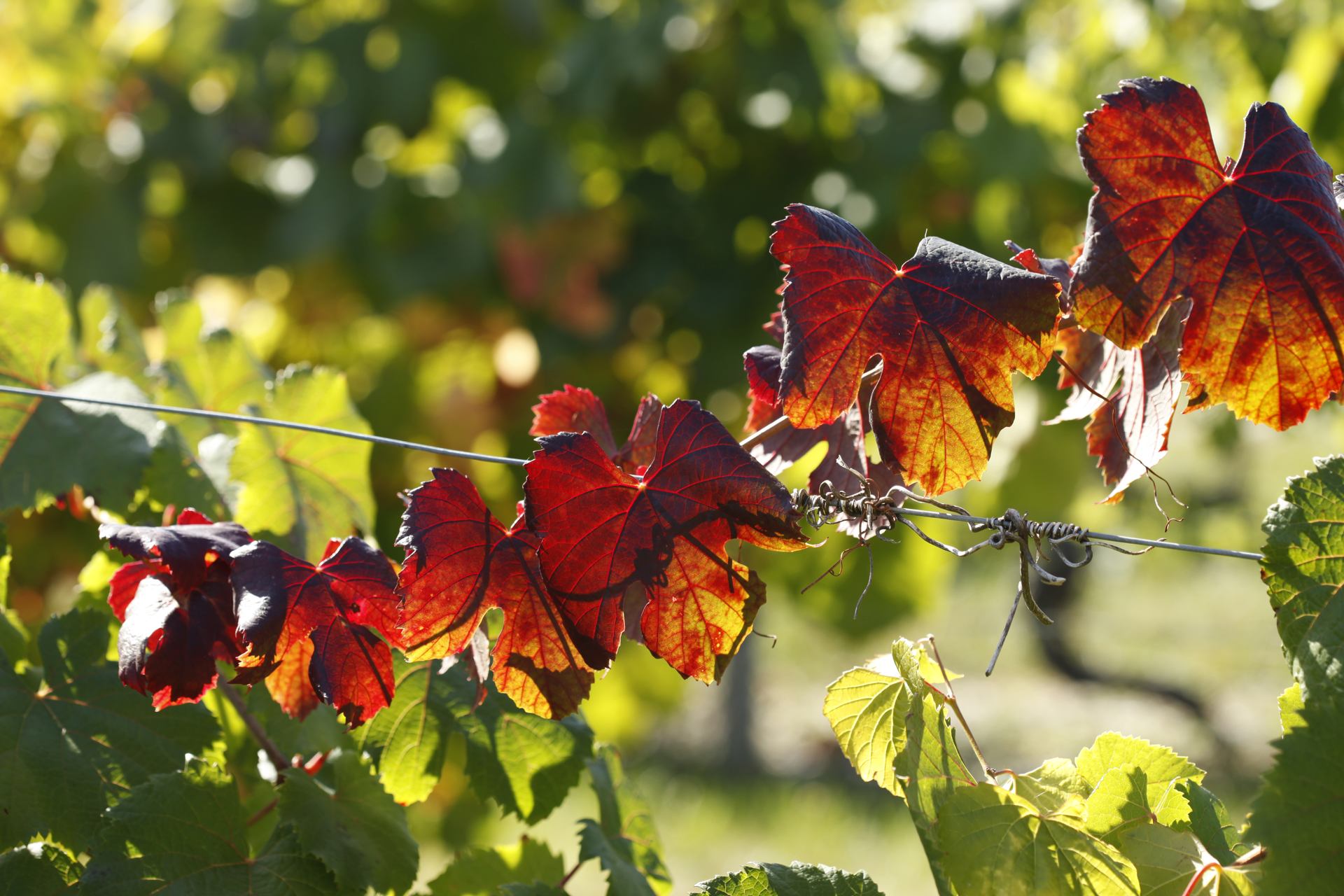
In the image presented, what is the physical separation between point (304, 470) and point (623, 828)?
0.33m

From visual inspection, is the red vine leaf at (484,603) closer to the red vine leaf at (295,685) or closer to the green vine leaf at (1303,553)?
the red vine leaf at (295,685)

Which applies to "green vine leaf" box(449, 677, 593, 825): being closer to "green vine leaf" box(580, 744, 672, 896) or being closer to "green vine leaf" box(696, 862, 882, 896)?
"green vine leaf" box(580, 744, 672, 896)

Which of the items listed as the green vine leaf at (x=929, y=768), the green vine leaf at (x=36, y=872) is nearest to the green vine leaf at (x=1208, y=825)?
the green vine leaf at (x=929, y=768)

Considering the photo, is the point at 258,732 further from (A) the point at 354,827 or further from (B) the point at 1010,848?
(B) the point at 1010,848

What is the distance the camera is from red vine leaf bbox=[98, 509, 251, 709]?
52cm

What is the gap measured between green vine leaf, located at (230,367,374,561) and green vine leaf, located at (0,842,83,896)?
0.23 m

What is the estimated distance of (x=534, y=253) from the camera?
2.23m

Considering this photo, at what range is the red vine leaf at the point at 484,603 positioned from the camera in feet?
1.66

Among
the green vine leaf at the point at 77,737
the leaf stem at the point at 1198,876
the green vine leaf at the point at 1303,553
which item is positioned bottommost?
the green vine leaf at the point at 77,737

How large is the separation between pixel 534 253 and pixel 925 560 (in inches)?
36.0

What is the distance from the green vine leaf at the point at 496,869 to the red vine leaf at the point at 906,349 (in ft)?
1.37

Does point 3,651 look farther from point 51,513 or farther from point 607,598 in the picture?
point 51,513

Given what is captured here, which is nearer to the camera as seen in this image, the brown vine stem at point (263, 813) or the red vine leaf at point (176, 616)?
the red vine leaf at point (176, 616)

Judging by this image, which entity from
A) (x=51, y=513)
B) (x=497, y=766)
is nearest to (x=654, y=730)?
(x=51, y=513)
